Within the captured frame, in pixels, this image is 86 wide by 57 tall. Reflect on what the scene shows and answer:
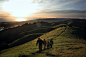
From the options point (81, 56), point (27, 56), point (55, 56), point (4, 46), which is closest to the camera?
point (81, 56)

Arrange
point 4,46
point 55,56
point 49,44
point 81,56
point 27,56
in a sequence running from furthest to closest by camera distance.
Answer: point 4,46
point 49,44
point 27,56
point 55,56
point 81,56

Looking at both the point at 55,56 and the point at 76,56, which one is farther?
the point at 55,56

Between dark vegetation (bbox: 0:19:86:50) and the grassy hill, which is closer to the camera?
the grassy hill

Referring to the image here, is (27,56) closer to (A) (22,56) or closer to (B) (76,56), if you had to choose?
(A) (22,56)

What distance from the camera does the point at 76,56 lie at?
11.4 metres

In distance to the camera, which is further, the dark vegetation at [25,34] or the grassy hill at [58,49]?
the dark vegetation at [25,34]

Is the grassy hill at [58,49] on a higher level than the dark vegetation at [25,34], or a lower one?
higher

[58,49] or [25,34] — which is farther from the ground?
[58,49]

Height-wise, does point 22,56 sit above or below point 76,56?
below

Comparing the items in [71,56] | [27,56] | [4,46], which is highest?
[71,56]

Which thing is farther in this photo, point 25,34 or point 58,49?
point 25,34

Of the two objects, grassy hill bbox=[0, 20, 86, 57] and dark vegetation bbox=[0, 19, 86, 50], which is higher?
grassy hill bbox=[0, 20, 86, 57]

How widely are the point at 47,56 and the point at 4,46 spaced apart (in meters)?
41.9

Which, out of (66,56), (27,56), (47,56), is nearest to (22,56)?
(27,56)
